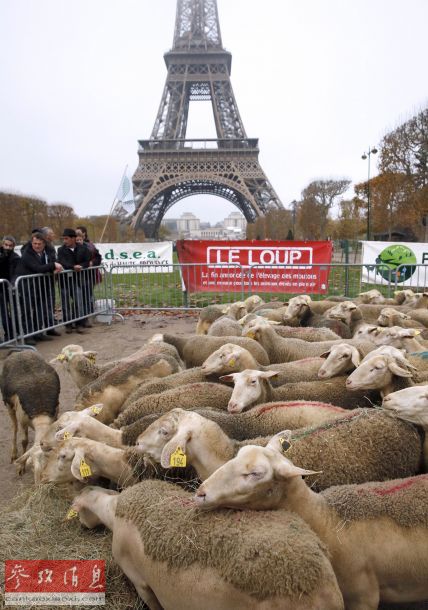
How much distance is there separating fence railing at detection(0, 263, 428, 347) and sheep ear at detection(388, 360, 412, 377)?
6085 millimetres

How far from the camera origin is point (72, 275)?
9547mm

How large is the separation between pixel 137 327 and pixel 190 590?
834 centimetres

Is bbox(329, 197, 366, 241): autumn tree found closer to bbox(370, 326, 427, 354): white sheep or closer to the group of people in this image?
the group of people

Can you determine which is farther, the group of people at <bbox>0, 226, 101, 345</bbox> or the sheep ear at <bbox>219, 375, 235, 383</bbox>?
the group of people at <bbox>0, 226, 101, 345</bbox>

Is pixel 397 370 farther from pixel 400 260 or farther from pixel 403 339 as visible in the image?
pixel 400 260

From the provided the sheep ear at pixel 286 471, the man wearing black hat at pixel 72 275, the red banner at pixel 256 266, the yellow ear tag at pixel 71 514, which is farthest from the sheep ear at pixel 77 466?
the red banner at pixel 256 266

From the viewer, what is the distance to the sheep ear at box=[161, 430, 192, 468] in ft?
8.52

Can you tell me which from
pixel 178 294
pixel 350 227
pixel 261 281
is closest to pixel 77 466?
pixel 261 281

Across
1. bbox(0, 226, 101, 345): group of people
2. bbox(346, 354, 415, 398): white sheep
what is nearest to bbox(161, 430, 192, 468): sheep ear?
bbox(346, 354, 415, 398): white sheep

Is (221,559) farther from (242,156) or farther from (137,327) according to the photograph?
→ (242,156)

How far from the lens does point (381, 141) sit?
24.5 metres

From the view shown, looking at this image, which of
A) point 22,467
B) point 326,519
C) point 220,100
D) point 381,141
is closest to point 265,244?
point 22,467

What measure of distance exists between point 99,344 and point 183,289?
3.90 m
